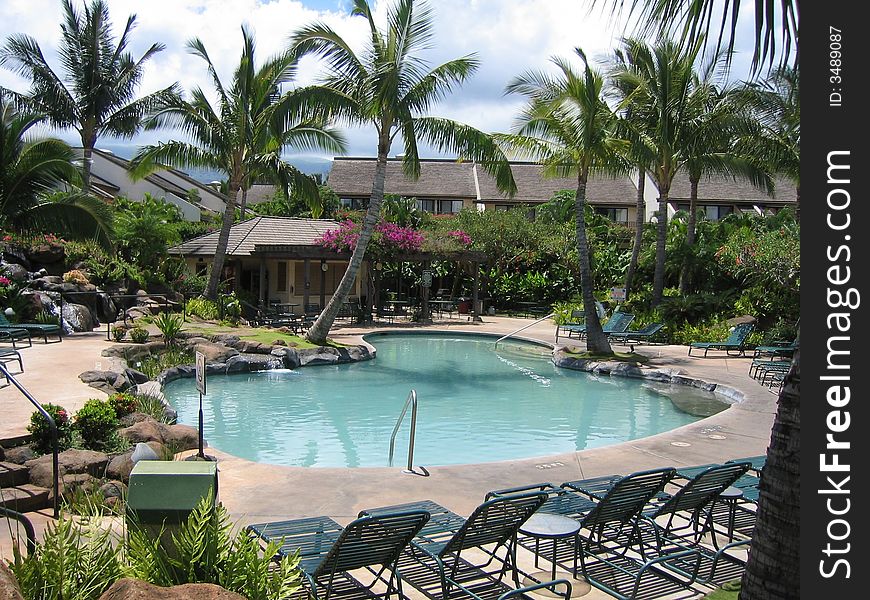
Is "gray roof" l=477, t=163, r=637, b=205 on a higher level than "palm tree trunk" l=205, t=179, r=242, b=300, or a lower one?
higher

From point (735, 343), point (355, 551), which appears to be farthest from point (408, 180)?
point (355, 551)

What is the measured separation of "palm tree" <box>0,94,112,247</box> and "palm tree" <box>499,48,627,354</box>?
1069cm

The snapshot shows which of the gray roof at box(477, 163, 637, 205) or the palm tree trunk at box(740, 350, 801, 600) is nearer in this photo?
the palm tree trunk at box(740, 350, 801, 600)

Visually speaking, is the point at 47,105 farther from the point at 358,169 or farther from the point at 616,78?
the point at 358,169

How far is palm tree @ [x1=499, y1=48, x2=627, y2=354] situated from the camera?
16.3 m

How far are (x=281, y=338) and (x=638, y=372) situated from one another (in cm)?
890

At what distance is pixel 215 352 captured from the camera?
16844 mm

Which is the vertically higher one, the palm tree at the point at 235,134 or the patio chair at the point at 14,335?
the palm tree at the point at 235,134

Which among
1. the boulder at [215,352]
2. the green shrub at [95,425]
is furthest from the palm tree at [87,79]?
the green shrub at [95,425]

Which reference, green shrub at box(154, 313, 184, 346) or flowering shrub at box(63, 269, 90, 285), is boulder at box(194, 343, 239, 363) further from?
flowering shrub at box(63, 269, 90, 285)

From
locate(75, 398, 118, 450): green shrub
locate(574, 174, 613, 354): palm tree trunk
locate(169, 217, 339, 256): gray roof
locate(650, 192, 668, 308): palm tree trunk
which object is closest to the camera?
locate(75, 398, 118, 450): green shrub

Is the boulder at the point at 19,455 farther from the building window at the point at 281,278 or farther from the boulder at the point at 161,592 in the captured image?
the building window at the point at 281,278

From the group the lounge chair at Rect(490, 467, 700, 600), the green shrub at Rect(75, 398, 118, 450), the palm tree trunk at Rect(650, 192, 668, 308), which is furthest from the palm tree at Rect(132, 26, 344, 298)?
the lounge chair at Rect(490, 467, 700, 600)

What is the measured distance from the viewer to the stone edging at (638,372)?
1472 centimetres
